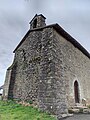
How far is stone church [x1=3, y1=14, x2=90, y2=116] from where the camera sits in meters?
7.87

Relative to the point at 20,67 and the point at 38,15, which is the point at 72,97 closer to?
the point at 20,67

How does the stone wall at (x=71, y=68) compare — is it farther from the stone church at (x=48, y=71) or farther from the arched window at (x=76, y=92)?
the arched window at (x=76, y=92)

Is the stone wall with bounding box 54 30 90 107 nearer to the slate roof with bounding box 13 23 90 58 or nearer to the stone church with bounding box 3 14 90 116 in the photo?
the stone church with bounding box 3 14 90 116

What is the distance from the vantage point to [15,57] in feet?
43.2

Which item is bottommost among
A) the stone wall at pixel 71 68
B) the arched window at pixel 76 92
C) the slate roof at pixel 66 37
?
the arched window at pixel 76 92

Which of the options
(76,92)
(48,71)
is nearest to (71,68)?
(76,92)

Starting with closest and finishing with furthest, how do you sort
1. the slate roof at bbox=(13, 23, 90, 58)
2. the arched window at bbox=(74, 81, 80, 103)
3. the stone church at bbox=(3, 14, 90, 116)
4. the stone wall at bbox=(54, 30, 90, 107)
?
1. the stone church at bbox=(3, 14, 90, 116)
2. the stone wall at bbox=(54, 30, 90, 107)
3. the slate roof at bbox=(13, 23, 90, 58)
4. the arched window at bbox=(74, 81, 80, 103)

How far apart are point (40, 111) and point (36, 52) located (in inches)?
178

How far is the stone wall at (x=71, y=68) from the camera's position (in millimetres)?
9694

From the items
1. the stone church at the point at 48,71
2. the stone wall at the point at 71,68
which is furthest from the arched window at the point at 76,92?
the stone wall at the point at 71,68

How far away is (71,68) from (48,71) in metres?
3.36

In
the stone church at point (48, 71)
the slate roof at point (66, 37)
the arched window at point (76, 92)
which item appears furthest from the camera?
the arched window at point (76, 92)

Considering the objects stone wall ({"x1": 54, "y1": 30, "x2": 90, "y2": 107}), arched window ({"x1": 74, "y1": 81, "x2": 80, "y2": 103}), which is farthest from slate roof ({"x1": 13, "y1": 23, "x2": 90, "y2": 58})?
arched window ({"x1": 74, "y1": 81, "x2": 80, "y2": 103})

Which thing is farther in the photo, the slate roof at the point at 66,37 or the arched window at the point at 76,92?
the arched window at the point at 76,92
